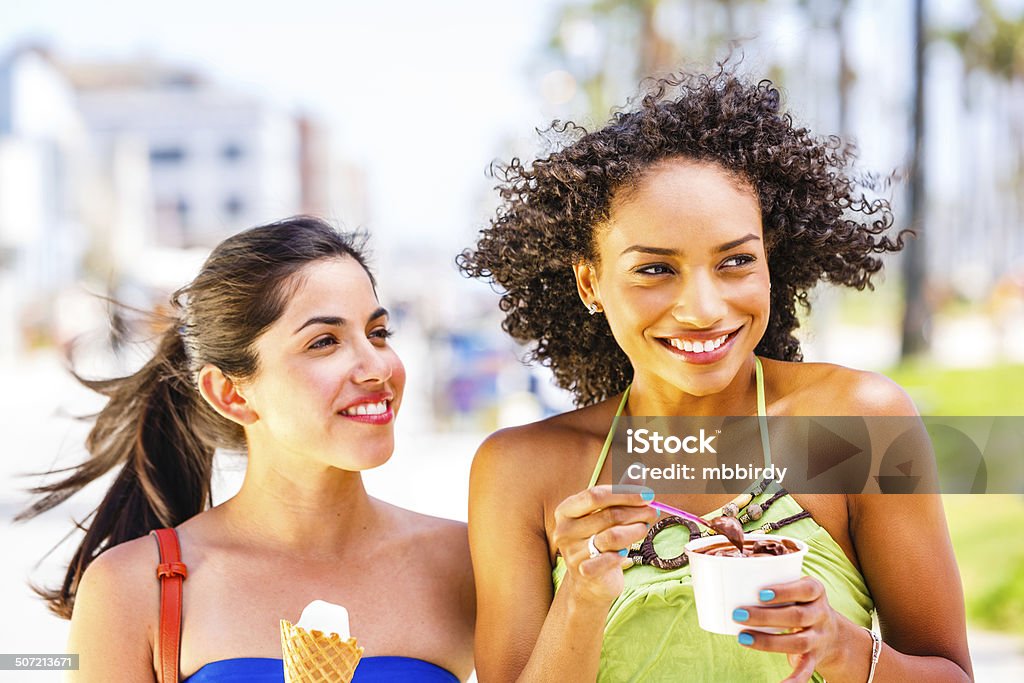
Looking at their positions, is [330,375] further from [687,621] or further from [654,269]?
[687,621]

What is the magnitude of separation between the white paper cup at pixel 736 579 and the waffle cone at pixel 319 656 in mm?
755

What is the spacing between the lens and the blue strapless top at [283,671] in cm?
248

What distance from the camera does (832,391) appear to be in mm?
2256

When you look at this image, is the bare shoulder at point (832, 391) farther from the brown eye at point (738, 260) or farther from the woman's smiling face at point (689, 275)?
the brown eye at point (738, 260)

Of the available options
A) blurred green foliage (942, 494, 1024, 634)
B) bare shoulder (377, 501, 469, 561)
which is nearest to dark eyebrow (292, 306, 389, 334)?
bare shoulder (377, 501, 469, 561)

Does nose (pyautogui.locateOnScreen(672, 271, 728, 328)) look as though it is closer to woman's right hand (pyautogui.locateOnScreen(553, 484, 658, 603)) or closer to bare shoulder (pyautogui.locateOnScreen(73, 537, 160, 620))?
woman's right hand (pyautogui.locateOnScreen(553, 484, 658, 603))

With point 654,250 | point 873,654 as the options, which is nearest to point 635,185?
point 654,250

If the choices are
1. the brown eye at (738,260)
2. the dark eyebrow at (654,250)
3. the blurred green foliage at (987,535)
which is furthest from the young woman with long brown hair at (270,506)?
the blurred green foliage at (987,535)

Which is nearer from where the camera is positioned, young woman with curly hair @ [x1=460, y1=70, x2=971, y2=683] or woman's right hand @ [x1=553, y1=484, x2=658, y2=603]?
woman's right hand @ [x1=553, y1=484, x2=658, y2=603]

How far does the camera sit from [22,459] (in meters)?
13.0

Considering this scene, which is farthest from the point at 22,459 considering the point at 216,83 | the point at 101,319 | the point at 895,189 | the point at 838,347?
the point at 216,83

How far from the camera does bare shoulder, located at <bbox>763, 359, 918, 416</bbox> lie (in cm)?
219

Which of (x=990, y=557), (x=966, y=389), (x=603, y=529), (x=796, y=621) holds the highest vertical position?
(x=603, y=529)

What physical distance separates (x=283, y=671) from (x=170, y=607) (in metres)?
0.30
